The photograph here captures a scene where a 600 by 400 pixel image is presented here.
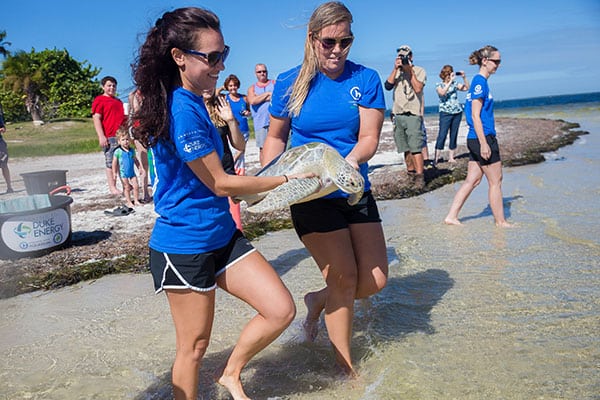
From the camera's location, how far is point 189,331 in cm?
250

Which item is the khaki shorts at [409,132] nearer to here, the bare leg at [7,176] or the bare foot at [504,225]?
the bare foot at [504,225]

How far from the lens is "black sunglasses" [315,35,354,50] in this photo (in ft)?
9.80

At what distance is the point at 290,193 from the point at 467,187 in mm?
4706

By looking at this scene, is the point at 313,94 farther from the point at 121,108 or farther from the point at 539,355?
the point at 121,108

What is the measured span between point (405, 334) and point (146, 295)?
2.58m

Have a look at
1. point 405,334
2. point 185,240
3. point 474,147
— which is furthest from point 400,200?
point 185,240

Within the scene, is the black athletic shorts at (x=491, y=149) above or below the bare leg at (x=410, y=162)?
above

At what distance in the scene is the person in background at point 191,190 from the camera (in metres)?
2.29

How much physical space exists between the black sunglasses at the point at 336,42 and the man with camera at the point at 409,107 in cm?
676

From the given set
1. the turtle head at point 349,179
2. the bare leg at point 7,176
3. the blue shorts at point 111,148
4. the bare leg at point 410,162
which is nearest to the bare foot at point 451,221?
the bare leg at point 410,162

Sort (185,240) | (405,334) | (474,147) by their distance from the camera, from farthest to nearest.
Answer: (474,147)
(405,334)
(185,240)

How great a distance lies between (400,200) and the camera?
29.1ft

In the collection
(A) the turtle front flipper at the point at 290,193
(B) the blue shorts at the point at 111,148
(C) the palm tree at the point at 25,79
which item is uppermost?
(C) the palm tree at the point at 25,79

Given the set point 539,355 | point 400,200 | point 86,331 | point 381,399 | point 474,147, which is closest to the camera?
point 381,399
